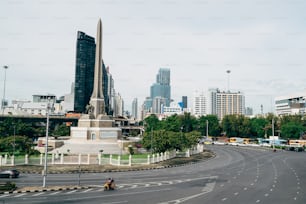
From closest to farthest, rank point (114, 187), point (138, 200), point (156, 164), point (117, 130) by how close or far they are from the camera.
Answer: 1. point (138, 200)
2. point (114, 187)
3. point (156, 164)
4. point (117, 130)

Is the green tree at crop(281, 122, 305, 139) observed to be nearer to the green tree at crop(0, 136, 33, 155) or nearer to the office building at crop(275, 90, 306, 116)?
the office building at crop(275, 90, 306, 116)

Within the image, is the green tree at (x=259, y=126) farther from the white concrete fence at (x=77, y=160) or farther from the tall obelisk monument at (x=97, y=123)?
the white concrete fence at (x=77, y=160)

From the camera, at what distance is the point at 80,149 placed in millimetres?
56688

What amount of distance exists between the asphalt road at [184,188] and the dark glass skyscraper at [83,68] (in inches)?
5842

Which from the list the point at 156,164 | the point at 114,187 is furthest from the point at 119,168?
the point at 114,187

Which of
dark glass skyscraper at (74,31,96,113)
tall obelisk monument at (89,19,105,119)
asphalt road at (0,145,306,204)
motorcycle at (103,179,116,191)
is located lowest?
asphalt road at (0,145,306,204)

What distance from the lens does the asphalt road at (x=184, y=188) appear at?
22.9 meters

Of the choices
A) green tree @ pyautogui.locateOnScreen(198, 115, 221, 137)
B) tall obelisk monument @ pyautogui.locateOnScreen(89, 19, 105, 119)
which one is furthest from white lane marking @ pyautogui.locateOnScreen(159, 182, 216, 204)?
green tree @ pyautogui.locateOnScreen(198, 115, 221, 137)

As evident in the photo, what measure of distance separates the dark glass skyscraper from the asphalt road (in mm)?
148383

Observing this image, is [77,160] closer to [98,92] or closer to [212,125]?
[98,92]

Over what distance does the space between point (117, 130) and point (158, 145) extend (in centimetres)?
1617

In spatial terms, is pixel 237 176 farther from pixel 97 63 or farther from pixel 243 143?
pixel 243 143

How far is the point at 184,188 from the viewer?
28.0 meters

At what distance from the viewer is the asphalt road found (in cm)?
2289
